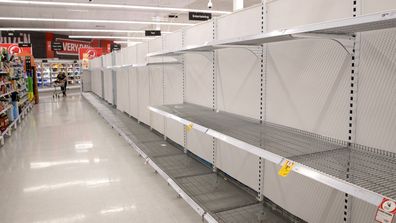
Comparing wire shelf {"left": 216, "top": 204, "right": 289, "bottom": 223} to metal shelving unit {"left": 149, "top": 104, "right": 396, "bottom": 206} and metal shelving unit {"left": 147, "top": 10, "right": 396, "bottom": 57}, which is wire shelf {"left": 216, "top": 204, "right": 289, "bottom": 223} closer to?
metal shelving unit {"left": 149, "top": 104, "right": 396, "bottom": 206}

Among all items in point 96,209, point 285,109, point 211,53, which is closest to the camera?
point 285,109

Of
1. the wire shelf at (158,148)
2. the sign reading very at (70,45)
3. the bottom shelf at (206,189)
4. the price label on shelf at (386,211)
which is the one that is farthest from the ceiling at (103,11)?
the price label on shelf at (386,211)

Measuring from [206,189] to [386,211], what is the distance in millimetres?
2261

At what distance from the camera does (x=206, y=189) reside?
3240mm

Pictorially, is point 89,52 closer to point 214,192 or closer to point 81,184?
point 81,184

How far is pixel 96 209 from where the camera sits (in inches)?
131

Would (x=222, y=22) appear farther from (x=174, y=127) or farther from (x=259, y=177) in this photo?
(x=174, y=127)

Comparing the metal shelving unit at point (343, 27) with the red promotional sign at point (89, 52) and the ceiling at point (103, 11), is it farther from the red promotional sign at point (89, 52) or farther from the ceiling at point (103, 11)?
the red promotional sign at point (89, 52)

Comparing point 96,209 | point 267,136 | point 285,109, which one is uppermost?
point 285,109

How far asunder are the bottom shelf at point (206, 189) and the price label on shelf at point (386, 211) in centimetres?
136

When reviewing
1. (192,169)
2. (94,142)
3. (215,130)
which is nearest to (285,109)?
(215,130)

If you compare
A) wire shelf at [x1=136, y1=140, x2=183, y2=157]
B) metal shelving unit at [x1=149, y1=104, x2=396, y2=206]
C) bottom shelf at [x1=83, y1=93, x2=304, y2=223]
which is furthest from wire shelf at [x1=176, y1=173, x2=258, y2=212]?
wire shelf at [x1=136, y1=140, x2=183, y2=157]

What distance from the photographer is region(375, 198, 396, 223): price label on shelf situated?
109 centimetres

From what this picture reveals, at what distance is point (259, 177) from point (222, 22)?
171 cm
